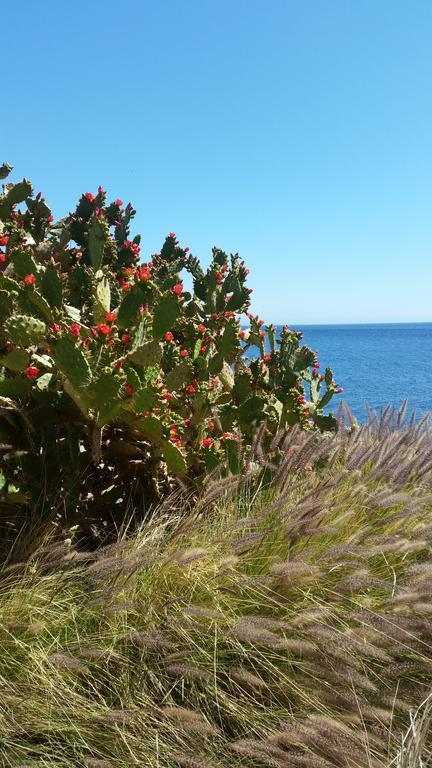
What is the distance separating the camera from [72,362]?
3.19 m

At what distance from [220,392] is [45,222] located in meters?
1.71

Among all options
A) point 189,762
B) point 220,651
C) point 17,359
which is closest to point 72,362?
point 17,359

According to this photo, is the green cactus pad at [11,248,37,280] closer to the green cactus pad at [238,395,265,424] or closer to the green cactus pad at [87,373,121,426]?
the green cactus pad at [87,373,121,426]

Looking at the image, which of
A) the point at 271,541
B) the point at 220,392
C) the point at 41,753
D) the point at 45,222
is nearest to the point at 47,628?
the point at 41,753

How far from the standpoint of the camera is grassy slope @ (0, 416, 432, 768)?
2484 millimetres

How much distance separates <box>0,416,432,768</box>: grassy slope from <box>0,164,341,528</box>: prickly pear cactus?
609mm

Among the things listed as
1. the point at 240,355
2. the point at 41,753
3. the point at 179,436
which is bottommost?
the point at 41,753

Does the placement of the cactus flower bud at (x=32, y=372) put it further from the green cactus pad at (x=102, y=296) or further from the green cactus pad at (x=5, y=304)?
the green cactus pad at (x=102, y=296)

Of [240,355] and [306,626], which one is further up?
[240,355]

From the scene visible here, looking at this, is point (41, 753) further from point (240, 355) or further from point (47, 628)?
point (240, 355)

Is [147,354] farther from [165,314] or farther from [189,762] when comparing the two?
[189,762]

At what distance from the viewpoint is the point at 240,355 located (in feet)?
15.7

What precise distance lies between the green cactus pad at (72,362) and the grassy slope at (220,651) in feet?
2.19

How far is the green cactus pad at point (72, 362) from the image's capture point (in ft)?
10.4
